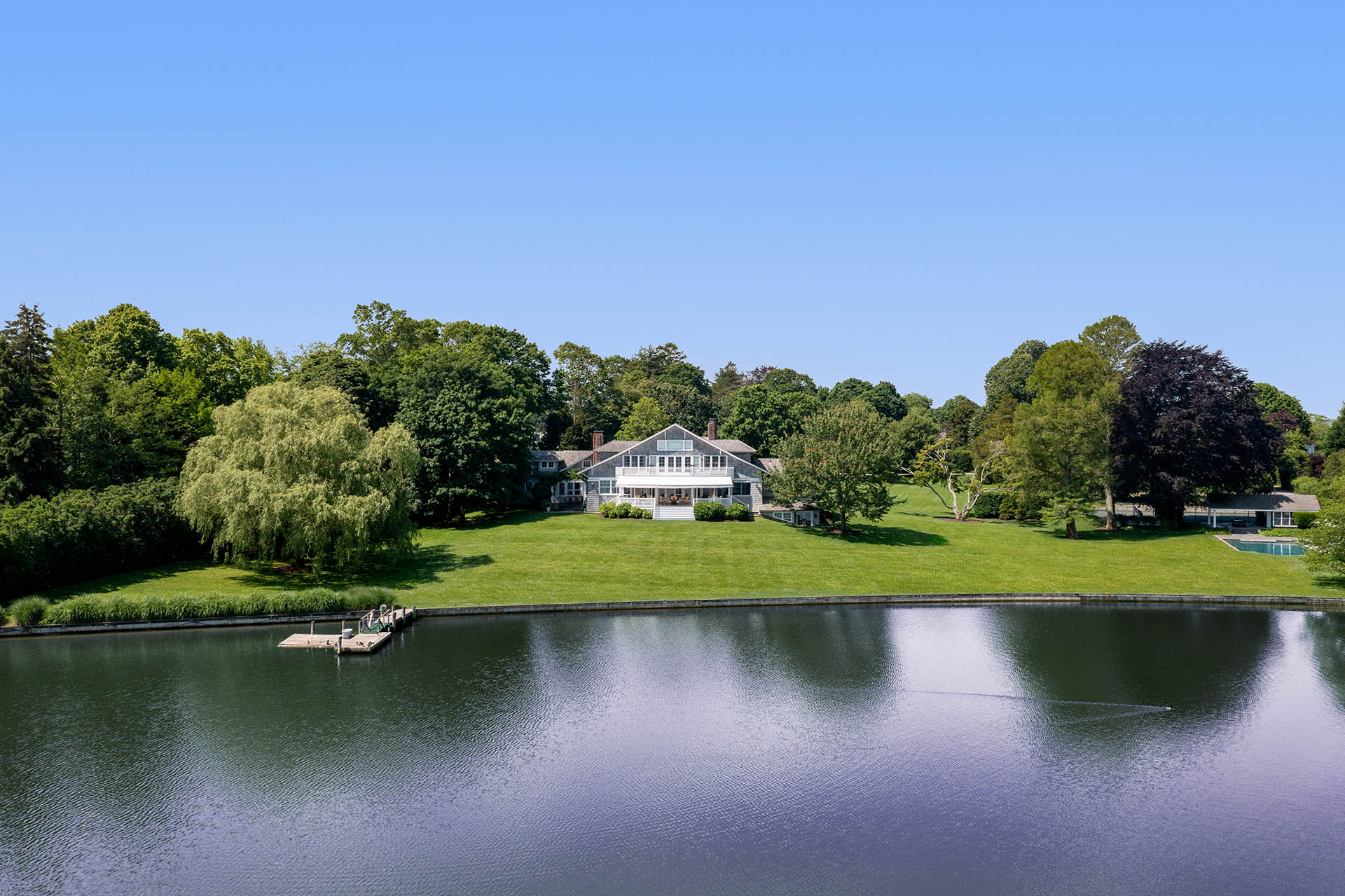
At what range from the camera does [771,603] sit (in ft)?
146

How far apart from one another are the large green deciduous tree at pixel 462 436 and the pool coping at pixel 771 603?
64.5 ft

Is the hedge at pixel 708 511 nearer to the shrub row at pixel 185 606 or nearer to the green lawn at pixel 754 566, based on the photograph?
the green lawn at pixel 754 566

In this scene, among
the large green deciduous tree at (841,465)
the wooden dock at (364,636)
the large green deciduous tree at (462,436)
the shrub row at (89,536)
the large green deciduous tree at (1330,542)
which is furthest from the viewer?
the large green deciduous tree at (462,436)

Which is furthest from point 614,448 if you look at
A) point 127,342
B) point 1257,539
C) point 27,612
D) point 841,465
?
point 1257,539

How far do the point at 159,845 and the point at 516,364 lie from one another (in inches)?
2977

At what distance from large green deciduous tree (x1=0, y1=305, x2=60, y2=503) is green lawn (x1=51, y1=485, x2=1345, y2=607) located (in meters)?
6.76

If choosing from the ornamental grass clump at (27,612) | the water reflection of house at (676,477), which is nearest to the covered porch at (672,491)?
the water reflection of house at (676,477)

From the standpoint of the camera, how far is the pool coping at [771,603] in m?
38.5

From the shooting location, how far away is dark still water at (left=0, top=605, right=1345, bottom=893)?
17438 mm

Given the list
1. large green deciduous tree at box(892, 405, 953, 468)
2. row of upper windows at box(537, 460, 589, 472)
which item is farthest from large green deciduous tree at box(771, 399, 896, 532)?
large green deciduous tree at box(892, 405, 953, 468)

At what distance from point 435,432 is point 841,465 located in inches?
1142

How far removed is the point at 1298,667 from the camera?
32.7 m

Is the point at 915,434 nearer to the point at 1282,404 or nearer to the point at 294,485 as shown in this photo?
the point at 1282,404

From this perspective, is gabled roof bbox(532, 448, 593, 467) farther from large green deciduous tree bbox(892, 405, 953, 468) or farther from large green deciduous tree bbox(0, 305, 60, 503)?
large green deciduous tree bbox(892, 405, 953, 468)
